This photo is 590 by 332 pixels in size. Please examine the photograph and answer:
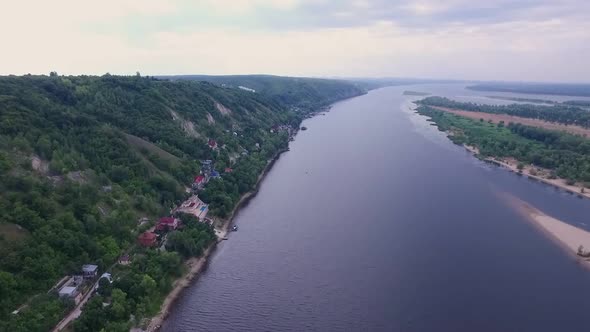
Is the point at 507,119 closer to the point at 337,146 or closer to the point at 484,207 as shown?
the point at 337,146

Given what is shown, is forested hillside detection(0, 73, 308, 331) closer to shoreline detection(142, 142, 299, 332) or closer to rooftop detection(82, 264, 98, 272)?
rooftop detection(82, 264, 98, 272)

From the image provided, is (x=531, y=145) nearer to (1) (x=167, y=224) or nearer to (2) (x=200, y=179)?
(2) (x=200, y=179)

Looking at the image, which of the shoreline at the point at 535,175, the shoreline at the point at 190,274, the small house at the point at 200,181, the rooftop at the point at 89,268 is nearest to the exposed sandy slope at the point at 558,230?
the shoreline at the point at 535,175

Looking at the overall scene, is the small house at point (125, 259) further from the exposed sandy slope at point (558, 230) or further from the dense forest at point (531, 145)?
the dense forest at point (531, 145)

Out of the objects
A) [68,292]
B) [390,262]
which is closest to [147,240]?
[68,292]

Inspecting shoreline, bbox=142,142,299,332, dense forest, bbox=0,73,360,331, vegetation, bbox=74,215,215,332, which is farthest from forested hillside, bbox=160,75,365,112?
vegetation, bbox=74,215,215,332

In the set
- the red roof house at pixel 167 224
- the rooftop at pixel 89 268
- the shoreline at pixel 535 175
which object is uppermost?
the red roof house at pixel 167 224
